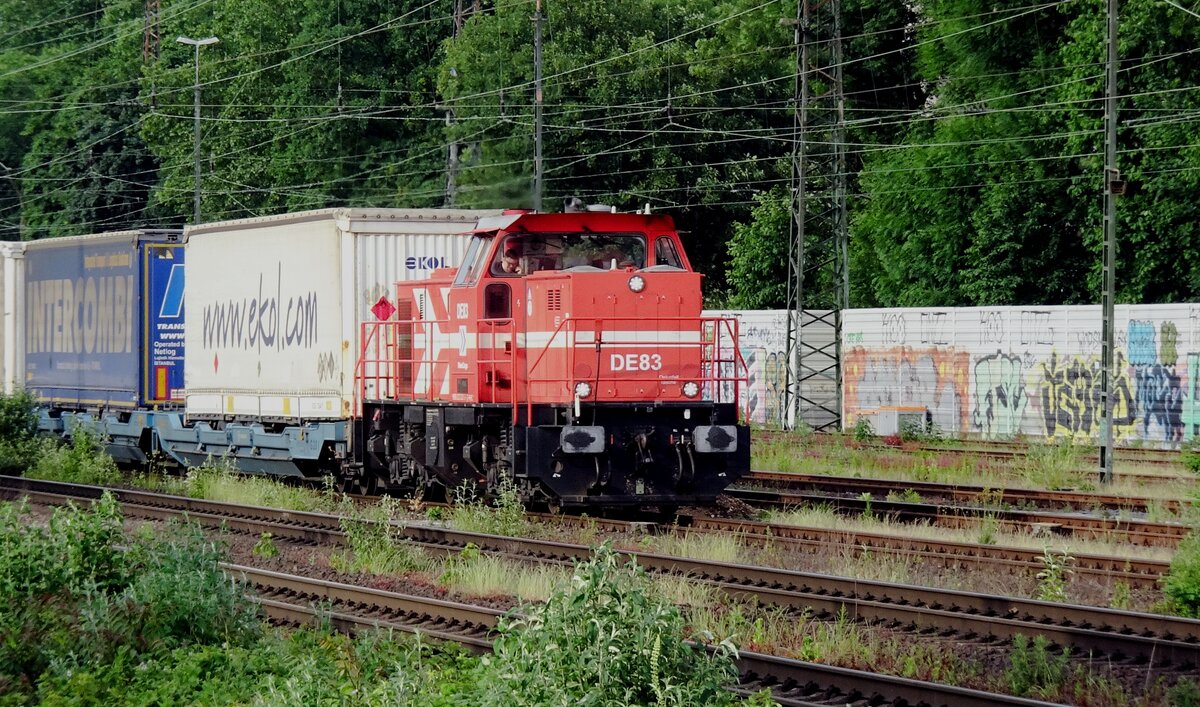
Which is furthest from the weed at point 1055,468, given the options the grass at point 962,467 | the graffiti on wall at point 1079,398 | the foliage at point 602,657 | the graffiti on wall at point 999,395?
the foliage at point 602,657

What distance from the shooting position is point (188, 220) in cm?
6016

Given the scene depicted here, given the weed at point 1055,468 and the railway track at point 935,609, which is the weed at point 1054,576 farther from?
the weed at point 1055,468

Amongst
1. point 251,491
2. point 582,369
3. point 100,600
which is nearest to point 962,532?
point 582,369

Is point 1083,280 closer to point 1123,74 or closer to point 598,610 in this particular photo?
point 1123,74

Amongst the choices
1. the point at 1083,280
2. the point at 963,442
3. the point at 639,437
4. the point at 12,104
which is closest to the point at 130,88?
the point at 12,104

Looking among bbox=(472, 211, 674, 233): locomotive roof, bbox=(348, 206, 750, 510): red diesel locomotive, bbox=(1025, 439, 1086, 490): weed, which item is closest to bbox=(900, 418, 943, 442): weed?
bbox=(1025, 439, 1086, 490): weed

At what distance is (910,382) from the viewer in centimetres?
3189

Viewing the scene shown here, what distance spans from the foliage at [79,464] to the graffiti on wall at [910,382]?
53.0ft

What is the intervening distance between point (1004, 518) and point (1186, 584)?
551 centimetres

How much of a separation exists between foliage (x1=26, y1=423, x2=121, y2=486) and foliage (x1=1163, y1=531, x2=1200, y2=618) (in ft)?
52.8

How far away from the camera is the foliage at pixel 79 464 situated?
72.9 feet

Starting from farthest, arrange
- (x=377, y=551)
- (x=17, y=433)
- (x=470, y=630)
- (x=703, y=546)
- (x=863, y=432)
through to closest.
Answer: (x=863, y=432)
(x=17, y=433)
(x=703, y=546)
(x=377, y=551)
(x=470, y=630)

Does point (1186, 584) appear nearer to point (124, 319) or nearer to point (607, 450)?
point (607, 450)

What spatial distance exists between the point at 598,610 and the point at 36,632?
15.1 feet
